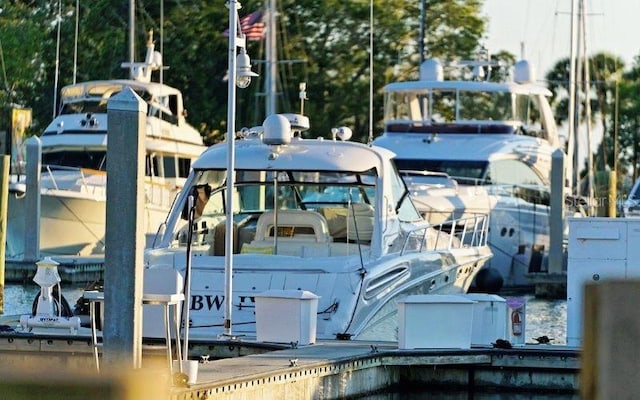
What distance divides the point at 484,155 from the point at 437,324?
787 inches

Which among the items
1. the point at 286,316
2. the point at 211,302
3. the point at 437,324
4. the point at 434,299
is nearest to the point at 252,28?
the point at 211,302

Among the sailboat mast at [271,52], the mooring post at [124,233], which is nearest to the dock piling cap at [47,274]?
the mooring post at [124,233]

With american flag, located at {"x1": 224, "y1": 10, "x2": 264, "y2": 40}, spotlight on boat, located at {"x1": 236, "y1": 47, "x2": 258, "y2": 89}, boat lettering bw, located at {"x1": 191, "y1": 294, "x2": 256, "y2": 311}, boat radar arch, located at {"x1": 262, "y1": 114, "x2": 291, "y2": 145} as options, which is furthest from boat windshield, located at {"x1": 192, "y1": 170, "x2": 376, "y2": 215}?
american flag, located at {"x1": 224, "y1": 10, "x2": 264, "y2": 40}

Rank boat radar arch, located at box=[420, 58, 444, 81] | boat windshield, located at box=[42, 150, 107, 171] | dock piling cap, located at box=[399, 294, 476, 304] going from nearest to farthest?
dock piling cap, located at box=[399, 294, 476, 304] < boat windshield, located at box=[42, 150, 107, 171] < boat radar arch, located at box=[420, 58, 444, 81]

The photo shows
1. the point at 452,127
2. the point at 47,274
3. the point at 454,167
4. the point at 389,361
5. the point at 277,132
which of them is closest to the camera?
the point at 389,361

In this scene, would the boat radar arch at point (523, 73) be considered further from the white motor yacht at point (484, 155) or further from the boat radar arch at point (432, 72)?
the boat radar arch at point (432, 72)

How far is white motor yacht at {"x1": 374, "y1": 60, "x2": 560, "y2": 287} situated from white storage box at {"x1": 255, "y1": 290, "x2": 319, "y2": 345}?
15.7 meters

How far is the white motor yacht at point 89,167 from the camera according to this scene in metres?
33.6

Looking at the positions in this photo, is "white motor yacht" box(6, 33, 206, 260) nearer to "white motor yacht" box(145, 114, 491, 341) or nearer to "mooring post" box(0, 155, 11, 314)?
"mooring post" box(0, 155, 11, 314)

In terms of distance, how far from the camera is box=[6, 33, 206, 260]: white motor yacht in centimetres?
3359

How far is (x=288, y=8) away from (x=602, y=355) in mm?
53916

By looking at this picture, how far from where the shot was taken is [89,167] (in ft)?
118

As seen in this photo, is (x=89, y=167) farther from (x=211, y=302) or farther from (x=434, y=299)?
(x=434, y=299)

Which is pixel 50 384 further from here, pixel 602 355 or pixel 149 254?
pixel 149 254
